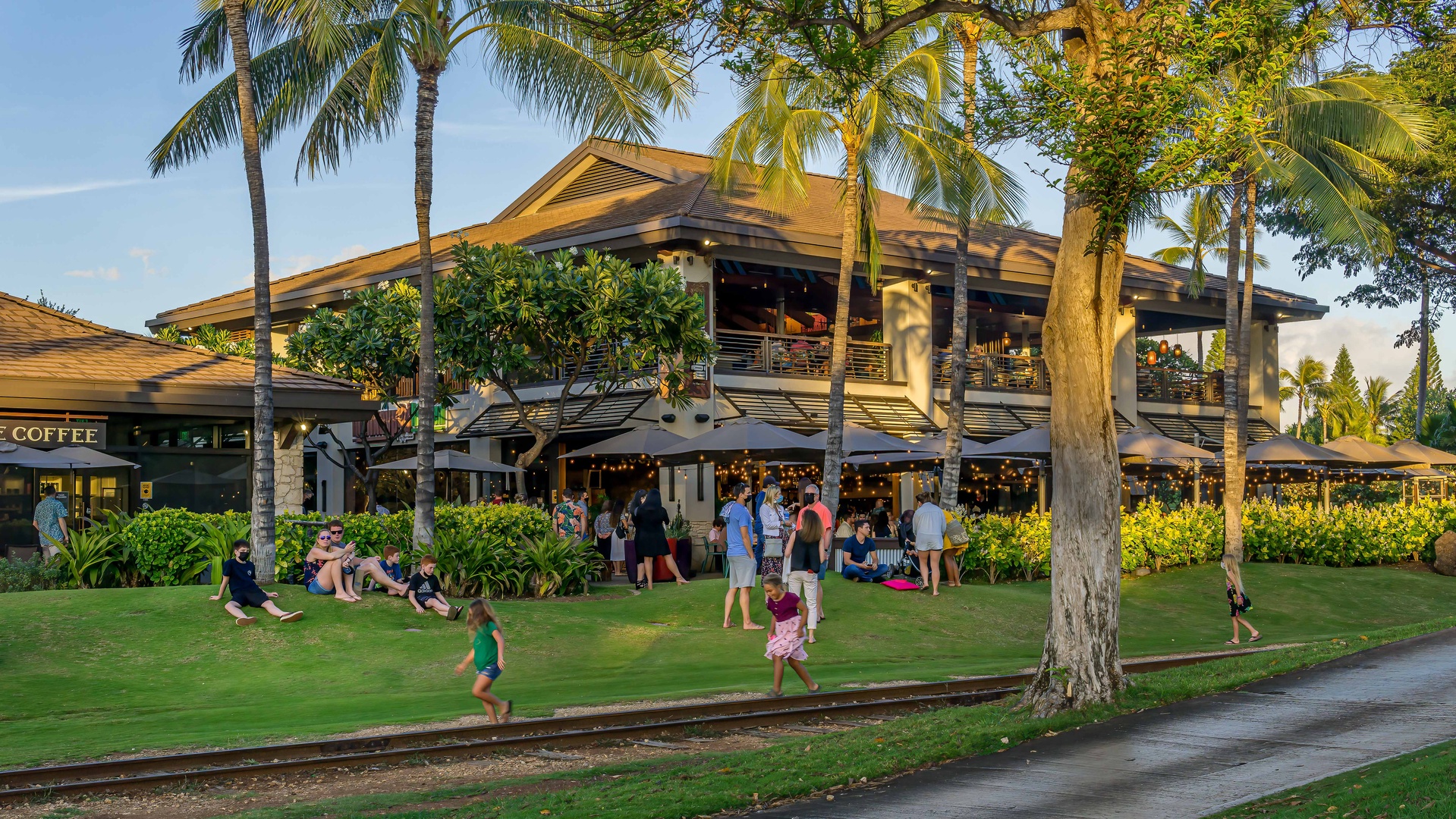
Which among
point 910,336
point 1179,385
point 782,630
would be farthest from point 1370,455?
point 782,630

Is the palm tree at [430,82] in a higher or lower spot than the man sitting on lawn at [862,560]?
higher

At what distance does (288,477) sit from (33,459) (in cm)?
495

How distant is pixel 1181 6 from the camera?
399 inches

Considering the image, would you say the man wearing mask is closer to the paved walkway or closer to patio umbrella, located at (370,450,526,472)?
the paved walkway

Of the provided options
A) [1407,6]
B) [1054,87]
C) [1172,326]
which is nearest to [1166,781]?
[1054,87]

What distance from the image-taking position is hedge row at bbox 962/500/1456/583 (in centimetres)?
2303

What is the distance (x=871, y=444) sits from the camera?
2406 centimetres

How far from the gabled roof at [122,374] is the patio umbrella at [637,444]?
421 centimetres

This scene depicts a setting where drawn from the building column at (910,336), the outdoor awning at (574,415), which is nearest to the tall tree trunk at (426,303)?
the outdoor awning at (574,415)

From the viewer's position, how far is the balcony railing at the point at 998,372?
33.5 metres

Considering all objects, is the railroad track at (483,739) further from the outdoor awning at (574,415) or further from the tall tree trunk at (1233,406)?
the outdoor awning at (574,415)

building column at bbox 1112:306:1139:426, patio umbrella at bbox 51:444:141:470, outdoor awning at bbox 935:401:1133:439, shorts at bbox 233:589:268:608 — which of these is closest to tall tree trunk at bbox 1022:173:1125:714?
shorts at bbox 233:589:268:608

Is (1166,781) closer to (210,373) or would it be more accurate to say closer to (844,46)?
(844,46)

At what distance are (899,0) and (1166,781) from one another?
7784mm
